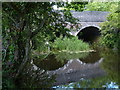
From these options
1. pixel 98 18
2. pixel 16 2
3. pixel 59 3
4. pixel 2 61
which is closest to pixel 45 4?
pixel 59 3

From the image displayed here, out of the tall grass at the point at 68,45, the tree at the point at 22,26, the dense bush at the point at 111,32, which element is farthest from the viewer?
the dense bush at the point at 111,32

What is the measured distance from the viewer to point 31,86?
2.45 metres

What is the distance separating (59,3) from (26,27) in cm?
47

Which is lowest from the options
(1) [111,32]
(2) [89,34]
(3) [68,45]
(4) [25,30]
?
(4) [25,30]

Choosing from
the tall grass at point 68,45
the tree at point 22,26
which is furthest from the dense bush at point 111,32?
the tree at point 22,26

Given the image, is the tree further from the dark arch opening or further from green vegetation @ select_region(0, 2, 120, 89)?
the dark arch opening

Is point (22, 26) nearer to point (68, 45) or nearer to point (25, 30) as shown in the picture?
point (25, 30)

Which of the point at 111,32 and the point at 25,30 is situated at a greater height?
the point at 111,32

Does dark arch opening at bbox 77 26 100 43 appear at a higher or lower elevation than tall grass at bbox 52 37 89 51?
higher

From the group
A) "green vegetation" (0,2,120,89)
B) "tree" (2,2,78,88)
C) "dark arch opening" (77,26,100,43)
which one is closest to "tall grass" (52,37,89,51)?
"dark arch opening" (77,26,100,43)

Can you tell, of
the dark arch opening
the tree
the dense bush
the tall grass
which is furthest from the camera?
the dark arch opening

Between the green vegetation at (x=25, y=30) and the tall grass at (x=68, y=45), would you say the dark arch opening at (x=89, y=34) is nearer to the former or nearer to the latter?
the tall grass at (x=68, y=45)

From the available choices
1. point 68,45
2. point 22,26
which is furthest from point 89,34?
point 22,26

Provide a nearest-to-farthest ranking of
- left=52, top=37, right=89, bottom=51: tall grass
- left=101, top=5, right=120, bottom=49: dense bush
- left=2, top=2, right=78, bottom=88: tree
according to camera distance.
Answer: left=2, top=2, right=78, bottom=88: tree < left=52, top=37, right=89, bottom=51: tall grass < left=101, top=5, right=120, bottom=49: dense bush
